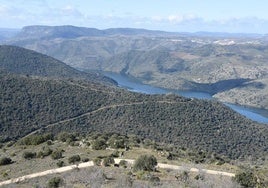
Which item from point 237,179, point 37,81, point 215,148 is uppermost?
point 237,179

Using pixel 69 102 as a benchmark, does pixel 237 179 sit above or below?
above

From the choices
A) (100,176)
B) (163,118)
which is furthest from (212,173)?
(163,118)

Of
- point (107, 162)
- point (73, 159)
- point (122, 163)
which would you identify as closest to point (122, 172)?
point (122, 163)

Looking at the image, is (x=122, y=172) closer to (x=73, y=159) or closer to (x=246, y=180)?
(x=73, y=159)

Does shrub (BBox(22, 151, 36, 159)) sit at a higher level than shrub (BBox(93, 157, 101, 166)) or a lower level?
lower

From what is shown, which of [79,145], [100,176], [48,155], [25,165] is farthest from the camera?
[79,145]

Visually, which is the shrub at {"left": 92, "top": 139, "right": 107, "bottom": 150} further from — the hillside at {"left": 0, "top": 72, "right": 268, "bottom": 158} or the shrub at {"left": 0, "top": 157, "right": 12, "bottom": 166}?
the hillside at {"left": 0, "top": 72, "right": 268, "bottom": 158}

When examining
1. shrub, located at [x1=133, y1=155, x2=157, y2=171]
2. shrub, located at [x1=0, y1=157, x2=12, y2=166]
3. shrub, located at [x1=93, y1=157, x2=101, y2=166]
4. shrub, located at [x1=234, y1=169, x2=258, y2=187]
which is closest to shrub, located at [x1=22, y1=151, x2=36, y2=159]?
shrub, located at [x1=0, y1=157, x2=12, y2=166]

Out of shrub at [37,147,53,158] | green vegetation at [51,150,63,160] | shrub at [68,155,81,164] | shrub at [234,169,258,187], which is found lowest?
shrub at [37,147,53,158]

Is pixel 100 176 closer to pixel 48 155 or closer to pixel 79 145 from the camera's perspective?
pixel 48 155
